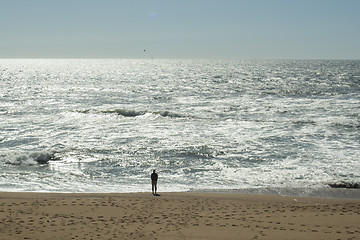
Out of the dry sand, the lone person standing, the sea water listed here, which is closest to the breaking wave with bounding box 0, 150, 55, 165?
the sea water

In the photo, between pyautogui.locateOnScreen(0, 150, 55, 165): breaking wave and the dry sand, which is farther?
pyautogui.locateOnScreen(0, 150, 55, 165): breaking wave

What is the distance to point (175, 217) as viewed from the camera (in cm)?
1336

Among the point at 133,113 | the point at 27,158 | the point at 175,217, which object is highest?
the point at 133,113

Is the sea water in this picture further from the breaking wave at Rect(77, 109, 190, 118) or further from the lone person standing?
the lone person standing

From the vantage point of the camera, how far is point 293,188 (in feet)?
60.3

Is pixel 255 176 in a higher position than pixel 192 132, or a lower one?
lower

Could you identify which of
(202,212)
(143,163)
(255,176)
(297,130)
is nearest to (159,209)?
(202,212)

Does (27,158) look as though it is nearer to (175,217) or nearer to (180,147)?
(180,147)

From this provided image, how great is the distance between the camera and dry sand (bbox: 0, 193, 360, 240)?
1157 cm

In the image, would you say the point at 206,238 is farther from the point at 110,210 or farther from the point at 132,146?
the point at 132,146

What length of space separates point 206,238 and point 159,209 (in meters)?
3.51

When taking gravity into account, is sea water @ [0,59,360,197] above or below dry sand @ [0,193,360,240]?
above

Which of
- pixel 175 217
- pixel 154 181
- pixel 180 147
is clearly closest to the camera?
pixel 175 217

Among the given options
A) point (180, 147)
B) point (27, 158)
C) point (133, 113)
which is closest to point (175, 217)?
point (180, 147)
